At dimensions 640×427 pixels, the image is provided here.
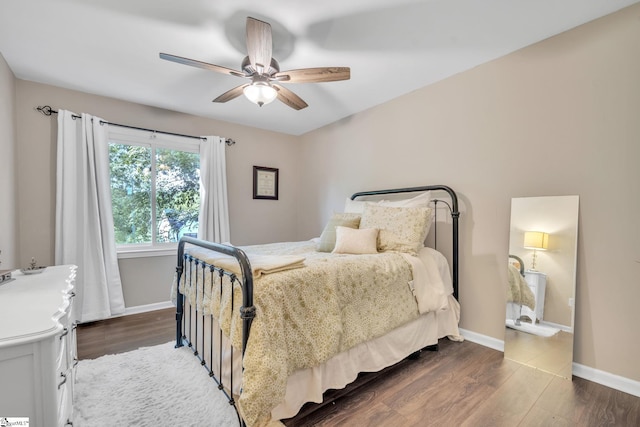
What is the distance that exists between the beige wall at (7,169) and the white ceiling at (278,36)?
203mm

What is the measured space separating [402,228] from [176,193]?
2.89 meters

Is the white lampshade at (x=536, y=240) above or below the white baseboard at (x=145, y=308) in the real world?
above

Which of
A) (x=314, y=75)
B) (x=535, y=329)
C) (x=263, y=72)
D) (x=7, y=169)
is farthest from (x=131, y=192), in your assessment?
(x=535, y=329)

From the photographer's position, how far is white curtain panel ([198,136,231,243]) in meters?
3.73

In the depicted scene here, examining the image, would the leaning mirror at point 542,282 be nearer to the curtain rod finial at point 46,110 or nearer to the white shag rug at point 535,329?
the white shag rug at point 535,329

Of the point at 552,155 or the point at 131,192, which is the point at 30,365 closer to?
the point at 131,192

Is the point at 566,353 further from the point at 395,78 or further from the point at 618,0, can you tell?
the point at 395,78

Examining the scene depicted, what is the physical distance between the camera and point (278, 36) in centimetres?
208

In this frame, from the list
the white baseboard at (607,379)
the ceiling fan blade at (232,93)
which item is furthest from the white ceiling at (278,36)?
the white baseboard at (607,379)

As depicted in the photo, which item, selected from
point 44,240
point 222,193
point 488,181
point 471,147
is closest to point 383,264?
point 488,181

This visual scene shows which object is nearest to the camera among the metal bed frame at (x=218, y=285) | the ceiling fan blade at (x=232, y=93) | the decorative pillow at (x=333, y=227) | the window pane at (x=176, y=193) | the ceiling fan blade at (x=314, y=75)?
the metal bed frame at (x=218, y=285)

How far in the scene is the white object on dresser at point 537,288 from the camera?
2145 mm

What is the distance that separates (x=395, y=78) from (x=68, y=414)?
331 centimetres

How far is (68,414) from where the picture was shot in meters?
1.36
